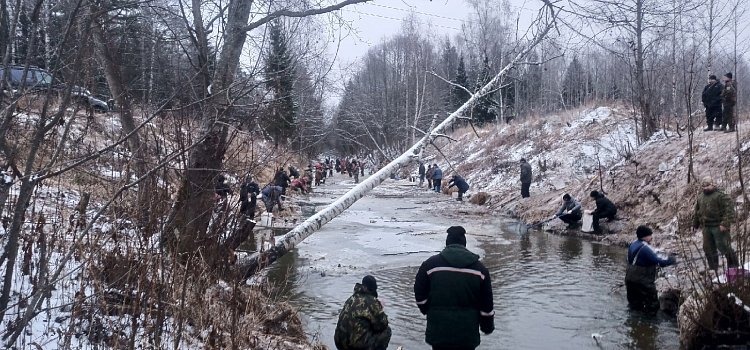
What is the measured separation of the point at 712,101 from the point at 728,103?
0.60 m

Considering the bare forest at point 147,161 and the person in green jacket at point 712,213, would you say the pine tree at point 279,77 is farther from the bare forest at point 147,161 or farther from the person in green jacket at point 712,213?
the person in green jacket at point 712,213

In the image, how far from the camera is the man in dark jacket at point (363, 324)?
6.04m

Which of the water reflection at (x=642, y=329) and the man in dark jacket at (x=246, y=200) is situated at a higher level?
the man in dark jacket at (x=246, y=200)

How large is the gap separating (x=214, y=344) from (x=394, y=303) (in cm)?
460

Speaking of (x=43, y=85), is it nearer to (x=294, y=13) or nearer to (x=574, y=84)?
(x=294, y=13)

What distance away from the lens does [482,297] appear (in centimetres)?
491

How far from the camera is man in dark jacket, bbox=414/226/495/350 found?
4.87 m

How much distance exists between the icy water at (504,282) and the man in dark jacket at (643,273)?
0.79 ft

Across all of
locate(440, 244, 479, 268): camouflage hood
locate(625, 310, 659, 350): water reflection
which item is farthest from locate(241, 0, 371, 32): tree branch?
locate(625, 310, 659, 350): water reflection

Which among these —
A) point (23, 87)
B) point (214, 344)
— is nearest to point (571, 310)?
A: point (214, 344)

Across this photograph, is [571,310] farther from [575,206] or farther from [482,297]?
[575,206]

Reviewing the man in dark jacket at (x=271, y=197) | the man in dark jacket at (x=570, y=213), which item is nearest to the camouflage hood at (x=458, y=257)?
the man in dark jacket at (x=271, y=197)

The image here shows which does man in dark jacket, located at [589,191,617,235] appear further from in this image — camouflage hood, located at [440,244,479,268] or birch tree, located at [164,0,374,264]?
camouflage hood, located at [440,244,479,268]

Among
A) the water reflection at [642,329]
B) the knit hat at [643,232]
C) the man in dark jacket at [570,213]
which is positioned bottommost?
the water reflection at [642,329]
